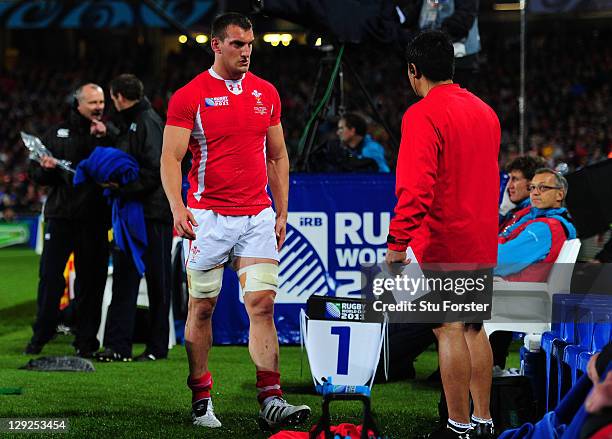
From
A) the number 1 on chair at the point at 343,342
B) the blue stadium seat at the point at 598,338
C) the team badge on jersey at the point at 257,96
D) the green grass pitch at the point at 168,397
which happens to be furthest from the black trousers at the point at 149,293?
the blue stadium seat at the point at 598,338

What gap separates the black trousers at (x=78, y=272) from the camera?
24.9 feet

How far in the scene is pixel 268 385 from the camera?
17.0 feet

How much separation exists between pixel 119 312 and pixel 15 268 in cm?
999

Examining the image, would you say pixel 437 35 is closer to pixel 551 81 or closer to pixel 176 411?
pixel 176 411

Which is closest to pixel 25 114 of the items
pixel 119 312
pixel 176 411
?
pixel 119 312

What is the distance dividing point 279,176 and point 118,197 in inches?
83.8

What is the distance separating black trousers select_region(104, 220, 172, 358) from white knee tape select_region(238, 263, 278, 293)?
92.5 inches

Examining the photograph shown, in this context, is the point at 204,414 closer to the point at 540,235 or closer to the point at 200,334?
the point at 200,334

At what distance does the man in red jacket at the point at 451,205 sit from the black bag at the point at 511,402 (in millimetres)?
248

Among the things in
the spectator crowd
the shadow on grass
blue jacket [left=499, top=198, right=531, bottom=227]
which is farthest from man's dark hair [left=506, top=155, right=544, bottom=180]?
the spectator crowd

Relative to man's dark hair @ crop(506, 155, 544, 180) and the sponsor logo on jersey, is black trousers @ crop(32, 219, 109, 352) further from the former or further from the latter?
man's dark hair @ crop(506, 155, 544, 180)

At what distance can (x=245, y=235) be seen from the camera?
205 inches

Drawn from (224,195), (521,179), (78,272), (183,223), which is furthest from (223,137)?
(78,272)

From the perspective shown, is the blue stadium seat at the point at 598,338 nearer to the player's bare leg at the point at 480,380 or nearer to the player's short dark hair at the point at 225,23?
the player's bare leg at the point at 480,380
